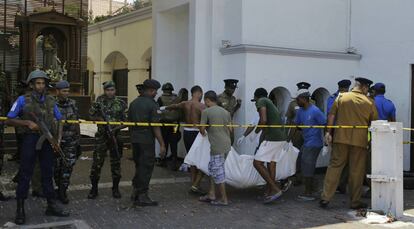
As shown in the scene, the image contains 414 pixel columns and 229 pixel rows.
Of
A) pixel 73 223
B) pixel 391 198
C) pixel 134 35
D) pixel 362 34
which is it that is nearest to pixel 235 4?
pixel 362 34

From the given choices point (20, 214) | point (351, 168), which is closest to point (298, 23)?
point (351, 168)

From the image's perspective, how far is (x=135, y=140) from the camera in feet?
22.9

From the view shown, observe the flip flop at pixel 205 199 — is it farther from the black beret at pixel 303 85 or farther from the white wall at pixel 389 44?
the white wall at pixel 389 44

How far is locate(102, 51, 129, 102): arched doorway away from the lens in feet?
66.0

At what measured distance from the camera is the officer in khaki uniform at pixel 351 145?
7.14m

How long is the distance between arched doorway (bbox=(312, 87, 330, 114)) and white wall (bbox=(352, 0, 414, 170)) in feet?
3.30

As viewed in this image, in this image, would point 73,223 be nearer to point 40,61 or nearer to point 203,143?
point 203,143

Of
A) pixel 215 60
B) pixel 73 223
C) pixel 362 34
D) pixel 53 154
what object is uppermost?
pixel 362 34

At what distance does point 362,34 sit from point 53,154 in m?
7.35

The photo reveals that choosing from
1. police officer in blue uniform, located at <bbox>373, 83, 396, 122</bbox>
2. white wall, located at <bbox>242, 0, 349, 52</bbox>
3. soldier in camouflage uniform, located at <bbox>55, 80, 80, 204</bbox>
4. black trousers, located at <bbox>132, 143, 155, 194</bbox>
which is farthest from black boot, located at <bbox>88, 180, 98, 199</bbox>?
police officer in blue uniform, located at <bbox>373, 83, 396, 122</bbox>

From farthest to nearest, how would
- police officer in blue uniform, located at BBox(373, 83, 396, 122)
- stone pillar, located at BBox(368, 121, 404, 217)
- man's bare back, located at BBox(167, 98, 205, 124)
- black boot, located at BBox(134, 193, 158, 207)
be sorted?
man's bare back, located at BBox(167, 98, 205, 124) → police officer in blue uniform, located at BBox(373, 83, 396, 122) → black boot, located at BBox(134, 193, 158, 207) → stone pillar, located at BBox(368, 121, 404, 217)

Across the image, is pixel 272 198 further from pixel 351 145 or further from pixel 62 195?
pixel 62 195

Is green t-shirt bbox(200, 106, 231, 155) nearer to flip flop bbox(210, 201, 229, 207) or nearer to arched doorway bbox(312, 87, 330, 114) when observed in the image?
flip flop bbox(210, 201, 229, 207)

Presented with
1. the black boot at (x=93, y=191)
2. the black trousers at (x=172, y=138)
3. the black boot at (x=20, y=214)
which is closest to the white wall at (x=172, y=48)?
the black trousers at (x=172, y=138)
